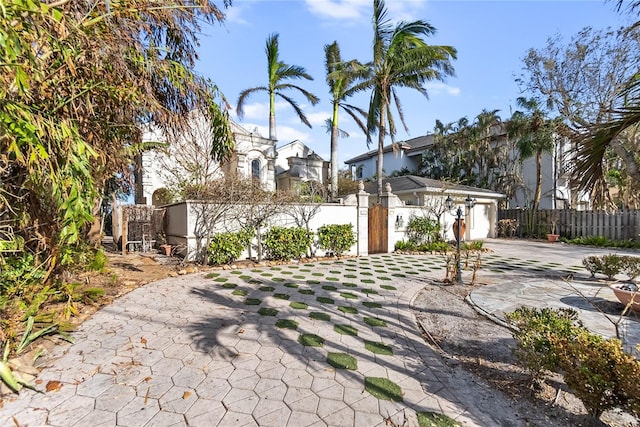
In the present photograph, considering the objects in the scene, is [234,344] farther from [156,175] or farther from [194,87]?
[156,175]

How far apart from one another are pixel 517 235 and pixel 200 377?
2194cm

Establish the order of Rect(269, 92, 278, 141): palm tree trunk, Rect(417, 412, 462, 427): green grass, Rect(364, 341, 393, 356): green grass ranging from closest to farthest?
1. Rect(417, 412, 462, 427): green grass
2. Rect(364, 341, 393, 356): green grass
3. Rect(269, 92, 278, 141): palm tree trunk

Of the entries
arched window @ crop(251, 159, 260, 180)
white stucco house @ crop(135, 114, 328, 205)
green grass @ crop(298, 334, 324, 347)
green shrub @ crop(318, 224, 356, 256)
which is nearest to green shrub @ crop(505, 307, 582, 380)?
green grass @ crop(298, 334, 324, 347)

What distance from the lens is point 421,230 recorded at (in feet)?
44.8

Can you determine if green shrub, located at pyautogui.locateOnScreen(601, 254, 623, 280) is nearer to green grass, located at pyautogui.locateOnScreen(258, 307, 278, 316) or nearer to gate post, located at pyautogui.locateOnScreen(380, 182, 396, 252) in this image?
gate post, located at pyautogui.locateOnScreen(380, 182, 396, 252)

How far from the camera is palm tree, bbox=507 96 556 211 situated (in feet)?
56.1

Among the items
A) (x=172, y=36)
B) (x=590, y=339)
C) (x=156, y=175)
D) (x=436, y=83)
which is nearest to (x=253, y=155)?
(x=156, y=175)

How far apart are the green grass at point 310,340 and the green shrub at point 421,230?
10.6m

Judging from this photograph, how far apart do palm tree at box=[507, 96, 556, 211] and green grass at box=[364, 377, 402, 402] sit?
19.4m

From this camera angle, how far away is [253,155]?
18.9m

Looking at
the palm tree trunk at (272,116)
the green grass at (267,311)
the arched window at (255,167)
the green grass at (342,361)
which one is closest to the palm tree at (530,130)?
the palm tree trunk at (272,116)

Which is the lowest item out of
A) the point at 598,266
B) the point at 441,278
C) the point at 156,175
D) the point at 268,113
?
the point at 441,278

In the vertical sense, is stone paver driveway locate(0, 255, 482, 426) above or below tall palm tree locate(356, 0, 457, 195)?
below

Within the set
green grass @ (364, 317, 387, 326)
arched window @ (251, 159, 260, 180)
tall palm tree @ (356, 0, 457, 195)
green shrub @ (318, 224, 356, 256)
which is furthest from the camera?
arched window @ (251, 159, 260, 180)
